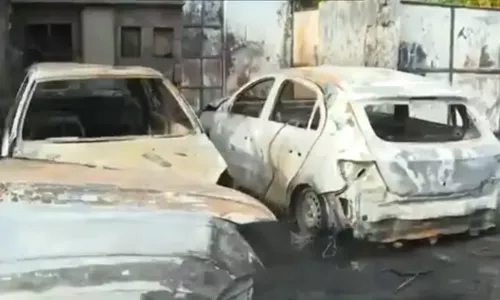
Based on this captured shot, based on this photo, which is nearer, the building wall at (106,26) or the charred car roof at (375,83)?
the charred car roof at (375,83)

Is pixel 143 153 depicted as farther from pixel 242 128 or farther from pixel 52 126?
pixel 242 128

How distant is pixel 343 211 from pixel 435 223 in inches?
27.2

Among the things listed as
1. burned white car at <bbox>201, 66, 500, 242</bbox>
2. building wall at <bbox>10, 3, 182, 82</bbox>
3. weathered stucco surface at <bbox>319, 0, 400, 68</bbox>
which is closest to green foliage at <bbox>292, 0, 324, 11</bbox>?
weathered stucco surface at <bbox>319, 0, 400, 68</bbox>

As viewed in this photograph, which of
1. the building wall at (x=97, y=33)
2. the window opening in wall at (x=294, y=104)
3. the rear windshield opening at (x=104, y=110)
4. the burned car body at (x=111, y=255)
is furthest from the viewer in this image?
the building wall at (x=97, y=33)

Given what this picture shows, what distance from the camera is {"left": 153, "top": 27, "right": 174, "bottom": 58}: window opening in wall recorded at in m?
9.69

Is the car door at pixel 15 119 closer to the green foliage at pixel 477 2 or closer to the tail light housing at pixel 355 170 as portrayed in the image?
the tail light housing at pixel 355 170

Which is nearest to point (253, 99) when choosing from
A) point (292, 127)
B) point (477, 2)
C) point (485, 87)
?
point (292, 127)

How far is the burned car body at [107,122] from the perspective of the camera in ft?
15.4

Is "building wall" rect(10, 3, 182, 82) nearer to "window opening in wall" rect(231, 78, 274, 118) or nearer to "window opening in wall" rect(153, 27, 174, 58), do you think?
"window opening in wall" rect(153, 27, 174, 58)

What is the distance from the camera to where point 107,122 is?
5.79 meters

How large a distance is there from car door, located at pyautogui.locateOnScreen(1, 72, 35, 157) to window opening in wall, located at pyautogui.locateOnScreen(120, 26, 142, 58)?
4026 millimetres

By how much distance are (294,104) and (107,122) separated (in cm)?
146

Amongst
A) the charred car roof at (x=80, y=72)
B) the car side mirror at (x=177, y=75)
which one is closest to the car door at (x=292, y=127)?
the charred car roof at (x=80, y=72)

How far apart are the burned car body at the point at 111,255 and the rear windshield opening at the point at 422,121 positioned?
304cm
